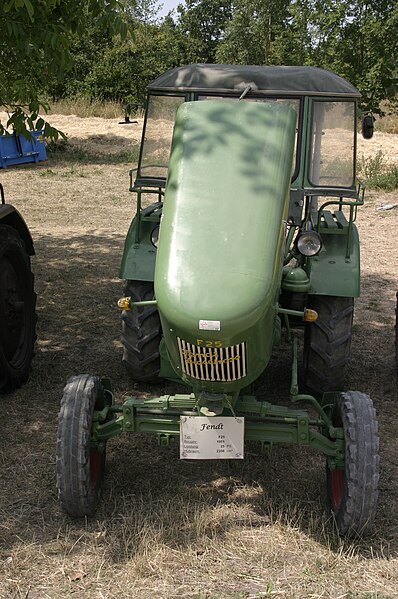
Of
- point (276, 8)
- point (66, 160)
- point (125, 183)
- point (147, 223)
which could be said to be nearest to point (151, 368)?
point (147, 223)

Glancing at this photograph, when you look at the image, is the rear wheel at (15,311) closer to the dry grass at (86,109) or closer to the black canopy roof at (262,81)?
the black canopy roof at (262,81)

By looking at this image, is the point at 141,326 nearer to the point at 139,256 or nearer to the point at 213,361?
the point at 139,256

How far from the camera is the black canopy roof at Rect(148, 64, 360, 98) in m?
4.95

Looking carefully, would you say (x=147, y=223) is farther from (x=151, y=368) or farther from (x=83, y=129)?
(x=83, y=129)

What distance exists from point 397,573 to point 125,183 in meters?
11.8

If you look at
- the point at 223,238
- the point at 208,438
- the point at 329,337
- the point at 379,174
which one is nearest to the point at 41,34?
the point at 223,238

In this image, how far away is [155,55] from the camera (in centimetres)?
3000

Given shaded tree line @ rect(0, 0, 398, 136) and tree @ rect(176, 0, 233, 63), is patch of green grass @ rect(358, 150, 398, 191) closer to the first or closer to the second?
shaded tree line @ rect(0, 0, 398, 136)

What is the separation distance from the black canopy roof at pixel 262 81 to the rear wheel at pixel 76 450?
235cm

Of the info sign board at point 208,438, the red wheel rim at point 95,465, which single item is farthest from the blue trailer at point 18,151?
the info sign board at point 208,438

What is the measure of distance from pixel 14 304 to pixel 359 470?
2927mm

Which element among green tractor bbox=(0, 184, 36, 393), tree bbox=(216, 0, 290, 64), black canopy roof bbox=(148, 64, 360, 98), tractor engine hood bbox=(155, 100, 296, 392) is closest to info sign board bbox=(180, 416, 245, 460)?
tractor engine hood bbox=(155, 100, 296, 392)

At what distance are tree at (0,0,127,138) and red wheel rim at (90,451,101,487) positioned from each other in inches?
90.1

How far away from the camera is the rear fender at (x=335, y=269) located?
15.0 ft
